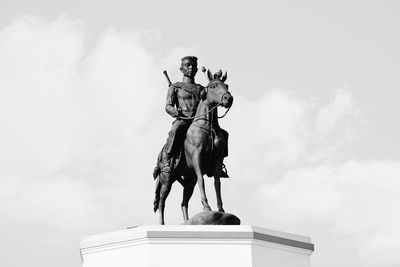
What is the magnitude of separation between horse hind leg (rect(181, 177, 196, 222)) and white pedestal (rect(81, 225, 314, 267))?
6.52ft

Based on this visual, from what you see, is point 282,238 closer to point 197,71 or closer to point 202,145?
point 202,145

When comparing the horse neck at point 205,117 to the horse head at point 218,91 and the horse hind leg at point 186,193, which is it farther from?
the horse hind leg at point 186,193

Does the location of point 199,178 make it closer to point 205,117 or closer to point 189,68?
point 205,117

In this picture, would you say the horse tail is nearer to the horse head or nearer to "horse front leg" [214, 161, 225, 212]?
"horse front leg" [214, 161, 225, 212]

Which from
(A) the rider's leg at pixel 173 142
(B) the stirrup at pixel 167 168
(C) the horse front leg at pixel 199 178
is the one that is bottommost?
(C) the horse front leg at pixel 199 178

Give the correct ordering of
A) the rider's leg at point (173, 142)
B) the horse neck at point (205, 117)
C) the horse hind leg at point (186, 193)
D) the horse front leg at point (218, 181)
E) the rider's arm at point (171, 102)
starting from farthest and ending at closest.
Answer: the horse hind leg at point (186, 193), the rider's arm at point (171, 102), the rider's leg at point (173, 142), the horse neck at point (205, 117), the horse front leg at point (218, 181)

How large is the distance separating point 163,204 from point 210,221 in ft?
5.18

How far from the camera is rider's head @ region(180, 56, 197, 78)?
1460 centimetres

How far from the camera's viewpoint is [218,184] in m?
13.7

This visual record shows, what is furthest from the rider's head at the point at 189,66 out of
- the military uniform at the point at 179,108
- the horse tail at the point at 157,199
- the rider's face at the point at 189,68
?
the horse tail at the point at 157,199

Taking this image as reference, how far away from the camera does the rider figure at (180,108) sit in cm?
1402

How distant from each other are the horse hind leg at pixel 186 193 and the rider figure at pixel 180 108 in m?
0.52

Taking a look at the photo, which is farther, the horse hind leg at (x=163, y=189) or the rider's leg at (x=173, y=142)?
the horse hind leg at (x=163, y=189)

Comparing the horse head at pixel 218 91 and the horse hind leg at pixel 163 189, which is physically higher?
the horse head at pixel 218 91
